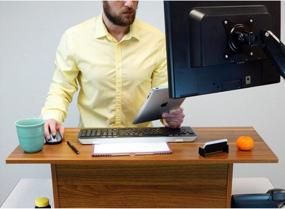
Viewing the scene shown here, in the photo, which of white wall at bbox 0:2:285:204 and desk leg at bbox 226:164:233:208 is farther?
white wall at bbox 0:2:285:204

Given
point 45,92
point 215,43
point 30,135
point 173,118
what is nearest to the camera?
point 215,43

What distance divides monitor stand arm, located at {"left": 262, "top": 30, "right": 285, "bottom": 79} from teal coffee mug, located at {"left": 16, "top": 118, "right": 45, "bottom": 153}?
2.39 ft

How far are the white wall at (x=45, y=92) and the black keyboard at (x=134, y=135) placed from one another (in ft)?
3.74

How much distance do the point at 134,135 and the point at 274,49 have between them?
592 mm

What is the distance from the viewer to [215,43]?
2.87 feet

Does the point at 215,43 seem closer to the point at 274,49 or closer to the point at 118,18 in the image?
the point at 274,49

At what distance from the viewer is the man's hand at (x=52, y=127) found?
129 centimetres

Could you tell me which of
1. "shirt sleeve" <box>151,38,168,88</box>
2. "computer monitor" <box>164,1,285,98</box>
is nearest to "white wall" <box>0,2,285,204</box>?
"shirt sleeve" <box>151,38,168,88</box>

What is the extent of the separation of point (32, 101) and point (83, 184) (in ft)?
4.63

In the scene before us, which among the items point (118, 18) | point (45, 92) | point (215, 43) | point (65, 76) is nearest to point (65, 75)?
point (65, 76)

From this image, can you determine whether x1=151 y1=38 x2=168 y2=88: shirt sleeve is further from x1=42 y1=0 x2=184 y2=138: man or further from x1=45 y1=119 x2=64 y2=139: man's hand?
x1=45 y1=119 x2=64 y2=139: man's hand

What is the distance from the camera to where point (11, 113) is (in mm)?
2512

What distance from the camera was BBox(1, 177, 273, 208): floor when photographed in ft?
4.53

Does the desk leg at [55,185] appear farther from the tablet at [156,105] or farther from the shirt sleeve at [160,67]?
the shirt sleeve at [160,67]
